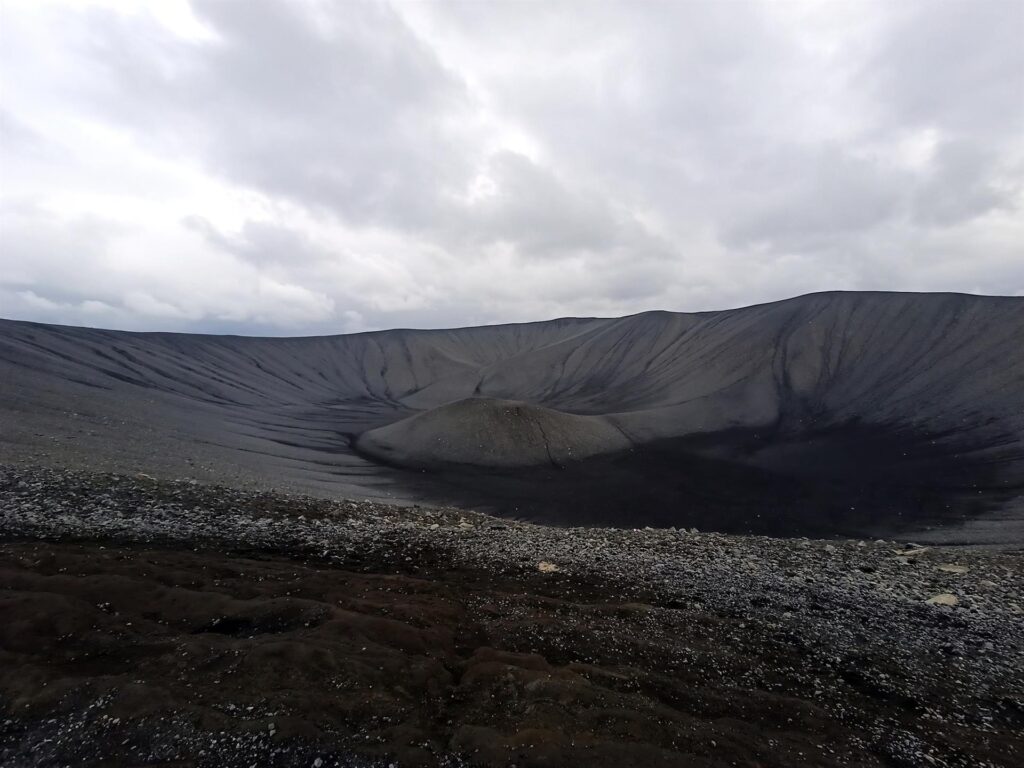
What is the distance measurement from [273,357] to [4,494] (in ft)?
340

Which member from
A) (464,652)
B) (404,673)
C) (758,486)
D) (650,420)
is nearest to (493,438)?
(650,420)

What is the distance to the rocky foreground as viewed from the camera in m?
5.79

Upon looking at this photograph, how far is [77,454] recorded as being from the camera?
77.2ft

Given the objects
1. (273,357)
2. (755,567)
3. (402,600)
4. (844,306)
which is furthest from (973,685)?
(273,357)

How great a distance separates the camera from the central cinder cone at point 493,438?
1784 inches

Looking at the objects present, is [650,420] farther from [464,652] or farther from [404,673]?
[404,673]

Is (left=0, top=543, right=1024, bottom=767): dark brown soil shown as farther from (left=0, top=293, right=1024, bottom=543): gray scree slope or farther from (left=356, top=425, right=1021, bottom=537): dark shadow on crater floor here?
(left=356, top=425, right=1021, bottom=537): dark shadow on crater floor

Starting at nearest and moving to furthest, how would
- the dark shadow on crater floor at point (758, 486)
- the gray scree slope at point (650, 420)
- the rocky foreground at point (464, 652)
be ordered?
the rocky foreground at point (464, 652) < the dark shadow on crater floor at point (758, 486) < the gray scree slope at point (650, 420)

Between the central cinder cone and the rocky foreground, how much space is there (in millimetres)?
31947

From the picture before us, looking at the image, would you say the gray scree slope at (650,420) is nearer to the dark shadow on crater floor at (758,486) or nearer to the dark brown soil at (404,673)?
the dark shadow on crater floor at (758,486)

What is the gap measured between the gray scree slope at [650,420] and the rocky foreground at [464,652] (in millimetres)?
15464

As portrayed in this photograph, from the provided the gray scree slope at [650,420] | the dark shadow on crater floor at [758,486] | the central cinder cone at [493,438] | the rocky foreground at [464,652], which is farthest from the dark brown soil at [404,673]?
the central cinder cone at [493,438]

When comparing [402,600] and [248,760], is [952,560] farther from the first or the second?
[248,760]

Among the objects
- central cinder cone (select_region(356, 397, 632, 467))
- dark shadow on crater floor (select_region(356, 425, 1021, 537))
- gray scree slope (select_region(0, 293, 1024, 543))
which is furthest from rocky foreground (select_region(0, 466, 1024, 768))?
central cinder cone (select_region(356, 397, 632, 467))
